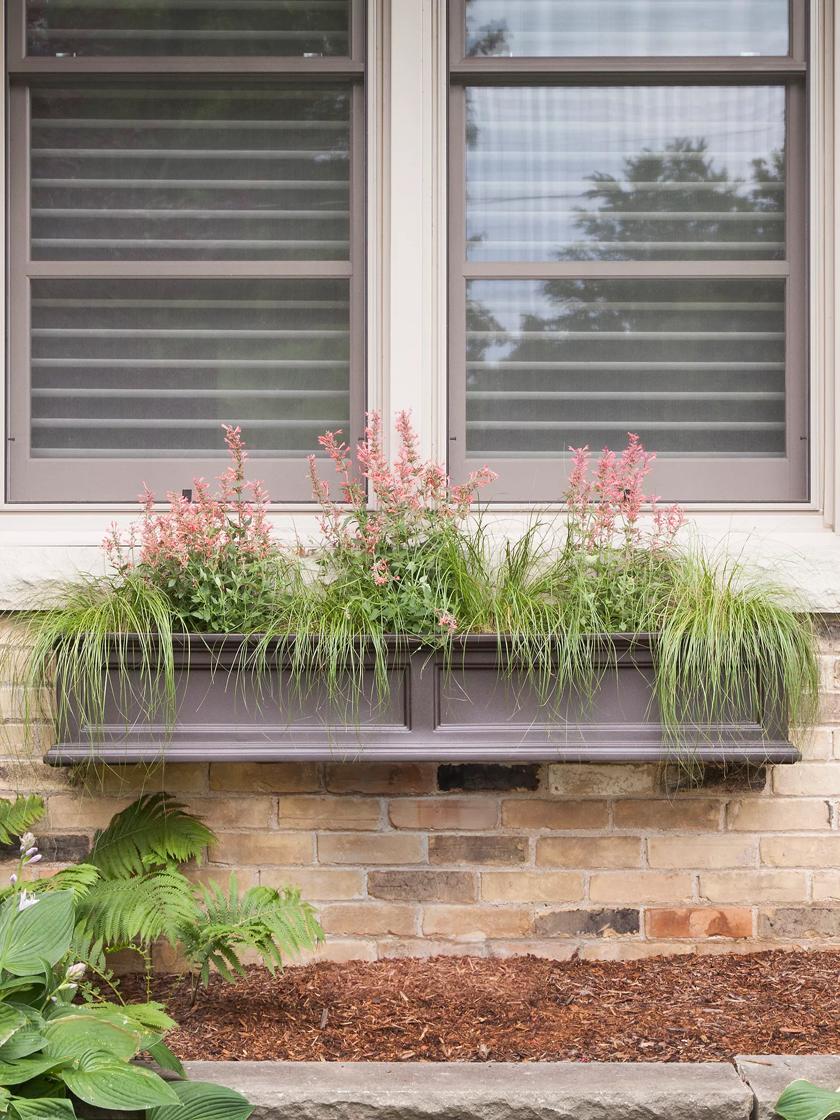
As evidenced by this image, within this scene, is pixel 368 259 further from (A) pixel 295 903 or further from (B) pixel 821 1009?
(B) pixel 821 1009

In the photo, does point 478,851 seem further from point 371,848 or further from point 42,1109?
point 42,1109

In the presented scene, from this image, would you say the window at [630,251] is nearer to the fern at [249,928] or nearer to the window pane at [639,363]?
the window pane at [639,363]

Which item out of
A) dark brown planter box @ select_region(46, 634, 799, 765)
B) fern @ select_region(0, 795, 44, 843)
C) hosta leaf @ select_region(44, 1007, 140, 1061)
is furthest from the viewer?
fern @ select_region(0, 795, 44, 843)

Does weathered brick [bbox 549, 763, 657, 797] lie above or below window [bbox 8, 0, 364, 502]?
below

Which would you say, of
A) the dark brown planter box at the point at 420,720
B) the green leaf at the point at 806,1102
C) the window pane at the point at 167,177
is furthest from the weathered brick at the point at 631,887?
the window pane at the point at 167,177

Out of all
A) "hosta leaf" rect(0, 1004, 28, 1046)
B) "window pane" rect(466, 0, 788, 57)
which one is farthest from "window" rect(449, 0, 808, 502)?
"hosta leaf" rect(0, 1004, 28, 1046)

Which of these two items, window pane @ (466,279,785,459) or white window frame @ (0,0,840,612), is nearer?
white window frame @ (0,0,840,612)

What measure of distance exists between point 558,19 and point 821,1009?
284cm

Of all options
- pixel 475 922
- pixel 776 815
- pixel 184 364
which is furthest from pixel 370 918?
pixel 184 364

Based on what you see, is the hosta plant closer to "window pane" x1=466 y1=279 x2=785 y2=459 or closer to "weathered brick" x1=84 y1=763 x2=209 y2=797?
"weathered brick" x1=84 y1=763 x2=209 y2=797

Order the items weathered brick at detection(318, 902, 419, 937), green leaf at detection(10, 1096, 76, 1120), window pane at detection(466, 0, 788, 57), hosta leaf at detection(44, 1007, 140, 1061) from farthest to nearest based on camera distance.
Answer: window pane at detection(466, 0, 788, 57), weathered brick at detection(318, 902, 419, 937), hosta leaf at detection(44, 1007, 140, 1061), green leaf at detection(10, 1096, 76, 1120)

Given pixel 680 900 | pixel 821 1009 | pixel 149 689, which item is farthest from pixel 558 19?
pixel 821 1009

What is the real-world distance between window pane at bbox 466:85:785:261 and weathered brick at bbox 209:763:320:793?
1.62 m

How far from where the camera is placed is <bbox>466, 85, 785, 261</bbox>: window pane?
2939mm
